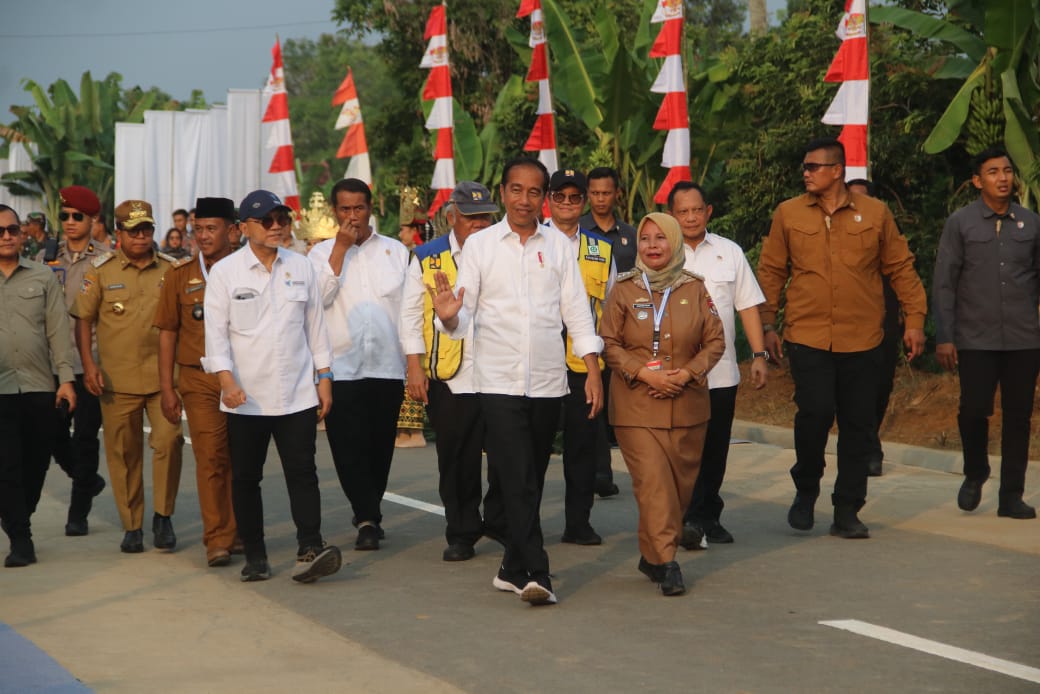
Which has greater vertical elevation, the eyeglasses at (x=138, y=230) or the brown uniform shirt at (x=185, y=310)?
the eyeglasses at (x=138, y=230)

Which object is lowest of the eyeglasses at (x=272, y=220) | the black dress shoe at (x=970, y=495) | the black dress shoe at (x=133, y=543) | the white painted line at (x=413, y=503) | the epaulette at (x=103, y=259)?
the white painted line at (x=413, y=503)

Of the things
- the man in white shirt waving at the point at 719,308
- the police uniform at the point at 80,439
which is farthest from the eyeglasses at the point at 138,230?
the man in white shirt waving at the point at 719,308

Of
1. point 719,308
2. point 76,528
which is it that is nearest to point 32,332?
point 76,528

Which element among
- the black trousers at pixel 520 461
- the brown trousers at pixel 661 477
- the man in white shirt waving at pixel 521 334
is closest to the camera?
the black trousers at pixel 520 461

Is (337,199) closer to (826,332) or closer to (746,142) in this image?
(826,332)

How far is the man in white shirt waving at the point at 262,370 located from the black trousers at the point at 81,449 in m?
1.95

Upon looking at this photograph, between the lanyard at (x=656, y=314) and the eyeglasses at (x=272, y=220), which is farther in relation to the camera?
the eyeglasses at (x=272, y=220)

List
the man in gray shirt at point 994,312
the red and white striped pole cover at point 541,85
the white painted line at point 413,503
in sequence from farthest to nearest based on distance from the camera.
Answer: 1. the red and white striped pole cover at point 541,85
2. the white painted line at point 413,503
3. the man in gray shirt at point 994,312

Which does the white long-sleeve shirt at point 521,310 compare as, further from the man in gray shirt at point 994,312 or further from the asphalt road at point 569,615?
the man in gray shirt at point 994,312

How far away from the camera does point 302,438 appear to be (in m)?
8.39

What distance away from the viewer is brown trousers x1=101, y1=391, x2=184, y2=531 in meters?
9.46

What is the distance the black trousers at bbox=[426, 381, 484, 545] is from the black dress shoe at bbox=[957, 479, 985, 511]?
3156 millimetres

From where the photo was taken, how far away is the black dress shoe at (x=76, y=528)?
33.2ft

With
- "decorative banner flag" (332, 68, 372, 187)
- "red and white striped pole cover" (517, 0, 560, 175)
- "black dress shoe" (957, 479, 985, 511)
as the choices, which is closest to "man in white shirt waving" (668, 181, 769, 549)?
"black dress shoe" (957, 479, 985, 511)
